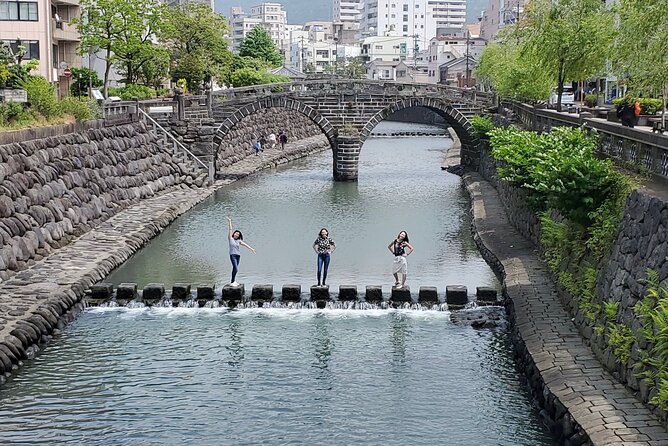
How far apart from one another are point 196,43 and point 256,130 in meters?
7.43

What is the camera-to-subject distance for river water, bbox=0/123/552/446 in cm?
1543

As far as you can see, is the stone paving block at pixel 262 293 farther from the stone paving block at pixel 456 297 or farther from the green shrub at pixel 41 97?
the green shrub at pixel 41 97

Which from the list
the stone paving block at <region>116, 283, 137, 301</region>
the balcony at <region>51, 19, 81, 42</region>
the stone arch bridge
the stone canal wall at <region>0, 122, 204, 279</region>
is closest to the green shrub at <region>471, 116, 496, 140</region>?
the stone arch bridge

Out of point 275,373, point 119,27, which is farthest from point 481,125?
point 275,373

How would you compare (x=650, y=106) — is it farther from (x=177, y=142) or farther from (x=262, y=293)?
(x=177, y=142)

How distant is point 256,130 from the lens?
6631 cm

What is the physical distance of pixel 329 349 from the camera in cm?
1972

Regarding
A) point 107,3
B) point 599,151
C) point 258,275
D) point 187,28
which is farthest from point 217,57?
point 599,151

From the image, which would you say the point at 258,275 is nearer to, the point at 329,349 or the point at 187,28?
the point at 329,349

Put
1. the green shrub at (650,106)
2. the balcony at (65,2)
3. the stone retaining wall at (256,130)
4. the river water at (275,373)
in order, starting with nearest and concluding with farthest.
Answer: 1. the river water at (275,373)
2. the green shrub at (650,106)
3. the balcony at (65,2)
4. the stone retaining wall at (256,130)

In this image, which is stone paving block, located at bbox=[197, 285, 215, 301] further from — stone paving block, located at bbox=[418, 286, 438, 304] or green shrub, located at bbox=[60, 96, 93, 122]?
green shrub, located at bbox=[60, 96, 93, 122]

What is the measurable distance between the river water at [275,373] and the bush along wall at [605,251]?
1.96m

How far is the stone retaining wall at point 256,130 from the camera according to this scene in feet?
188

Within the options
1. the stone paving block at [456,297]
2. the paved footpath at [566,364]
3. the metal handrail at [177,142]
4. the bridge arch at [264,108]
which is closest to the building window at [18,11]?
the metal handrail at [177,142]
